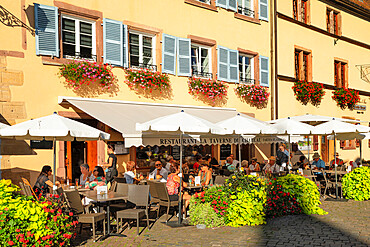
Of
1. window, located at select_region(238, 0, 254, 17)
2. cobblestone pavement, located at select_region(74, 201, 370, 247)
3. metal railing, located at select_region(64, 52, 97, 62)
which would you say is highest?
window, located at select_region(238, 0, 254, 17)

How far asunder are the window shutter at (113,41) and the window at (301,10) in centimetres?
976

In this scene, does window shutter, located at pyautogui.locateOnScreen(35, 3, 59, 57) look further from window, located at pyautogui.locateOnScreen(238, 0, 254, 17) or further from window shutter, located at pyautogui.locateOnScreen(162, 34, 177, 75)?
window, located at pyautogui.locateOnScreen(238, 0, 254, 17)

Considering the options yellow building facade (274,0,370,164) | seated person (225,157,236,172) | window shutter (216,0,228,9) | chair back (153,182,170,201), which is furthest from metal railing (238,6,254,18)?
chair back (153,182,170,201)

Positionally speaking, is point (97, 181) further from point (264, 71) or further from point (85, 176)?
point (264, 71)

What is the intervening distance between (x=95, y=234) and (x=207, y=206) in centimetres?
235

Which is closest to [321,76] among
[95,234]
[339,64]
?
[339,64]

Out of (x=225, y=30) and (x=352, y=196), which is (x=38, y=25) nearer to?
(x=225, y=30)

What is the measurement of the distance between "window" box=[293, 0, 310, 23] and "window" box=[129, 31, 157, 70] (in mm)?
8388

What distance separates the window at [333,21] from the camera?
20.7 m

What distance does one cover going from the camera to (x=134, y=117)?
11445 millimetres

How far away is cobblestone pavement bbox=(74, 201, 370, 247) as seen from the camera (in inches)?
276

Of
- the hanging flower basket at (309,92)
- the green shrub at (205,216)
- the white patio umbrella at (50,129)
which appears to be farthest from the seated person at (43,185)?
the hanging flower basket at (309,92)

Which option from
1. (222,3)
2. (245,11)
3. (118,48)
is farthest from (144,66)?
(245,11)

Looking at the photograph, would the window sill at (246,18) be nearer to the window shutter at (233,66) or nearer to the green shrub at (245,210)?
the window shutter at (233,66)
